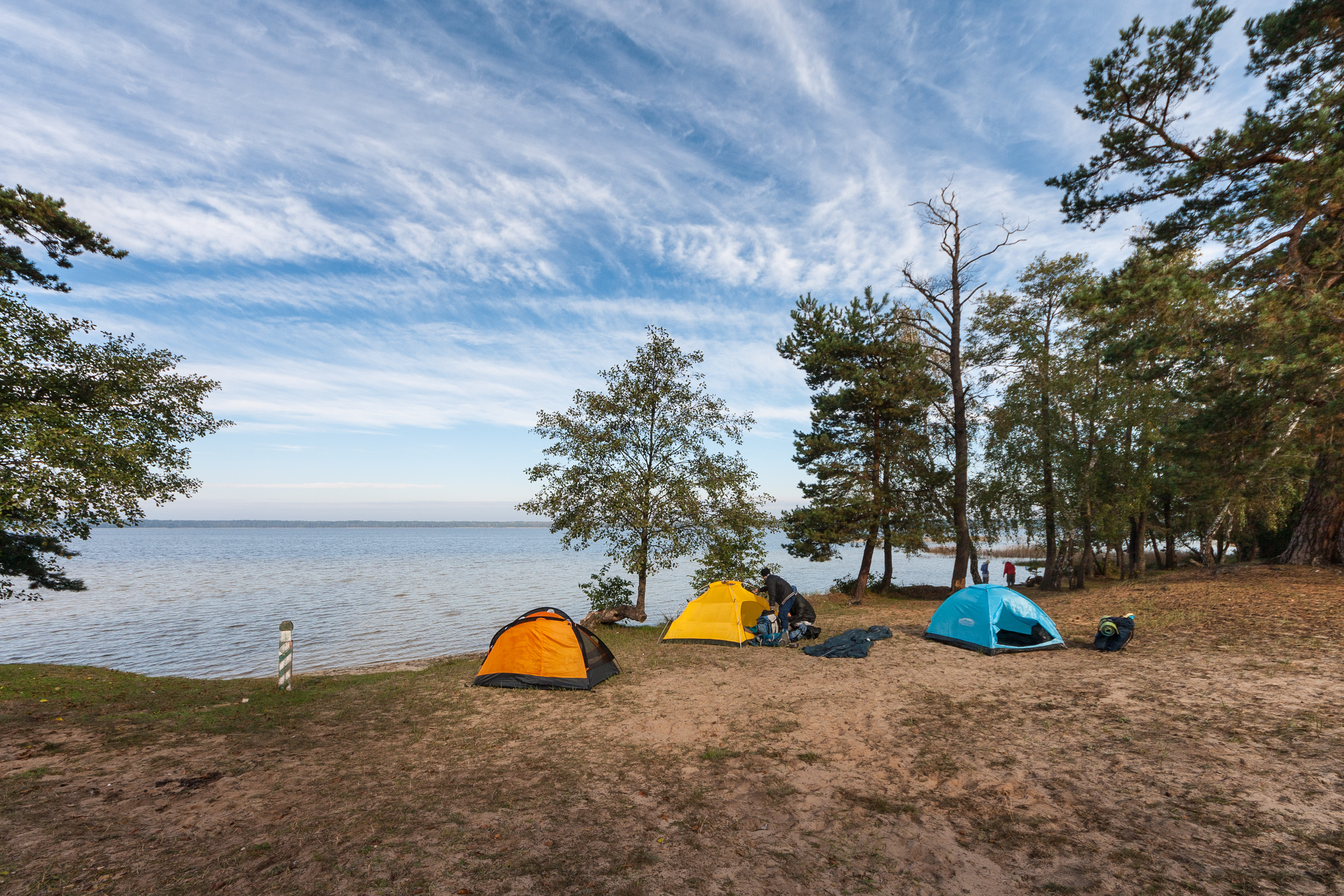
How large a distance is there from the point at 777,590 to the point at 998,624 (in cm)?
498

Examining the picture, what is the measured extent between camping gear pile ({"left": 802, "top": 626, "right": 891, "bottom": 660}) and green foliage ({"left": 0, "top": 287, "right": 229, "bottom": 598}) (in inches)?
536

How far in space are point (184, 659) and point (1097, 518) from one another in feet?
107

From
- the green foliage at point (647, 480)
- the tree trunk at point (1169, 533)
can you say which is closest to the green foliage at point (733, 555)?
the green foliage at point (647, 480)

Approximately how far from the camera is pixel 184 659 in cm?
1739

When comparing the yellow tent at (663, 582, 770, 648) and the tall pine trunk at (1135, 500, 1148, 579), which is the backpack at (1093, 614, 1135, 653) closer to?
the yellow tent at (663, 582, 770, 648)

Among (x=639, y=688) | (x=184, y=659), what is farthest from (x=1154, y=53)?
(x=184, y=659)

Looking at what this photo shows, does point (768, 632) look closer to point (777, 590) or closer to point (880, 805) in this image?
point (777, 590)

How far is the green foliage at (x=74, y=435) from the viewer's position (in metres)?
8.76

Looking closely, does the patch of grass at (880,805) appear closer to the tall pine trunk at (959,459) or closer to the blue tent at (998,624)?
the blue tent at (998,624)

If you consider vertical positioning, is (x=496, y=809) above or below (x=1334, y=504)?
below

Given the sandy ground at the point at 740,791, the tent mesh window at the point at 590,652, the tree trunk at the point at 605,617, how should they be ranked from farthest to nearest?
the tree trunk at the point at 605,617, the tent mesh window at the point at 590,652, the sandy ground at the point at 740,791

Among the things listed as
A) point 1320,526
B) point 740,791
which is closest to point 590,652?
point 740,791

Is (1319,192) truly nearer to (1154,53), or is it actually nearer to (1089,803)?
(1154,53)

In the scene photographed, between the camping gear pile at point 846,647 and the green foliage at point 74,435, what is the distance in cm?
1361
